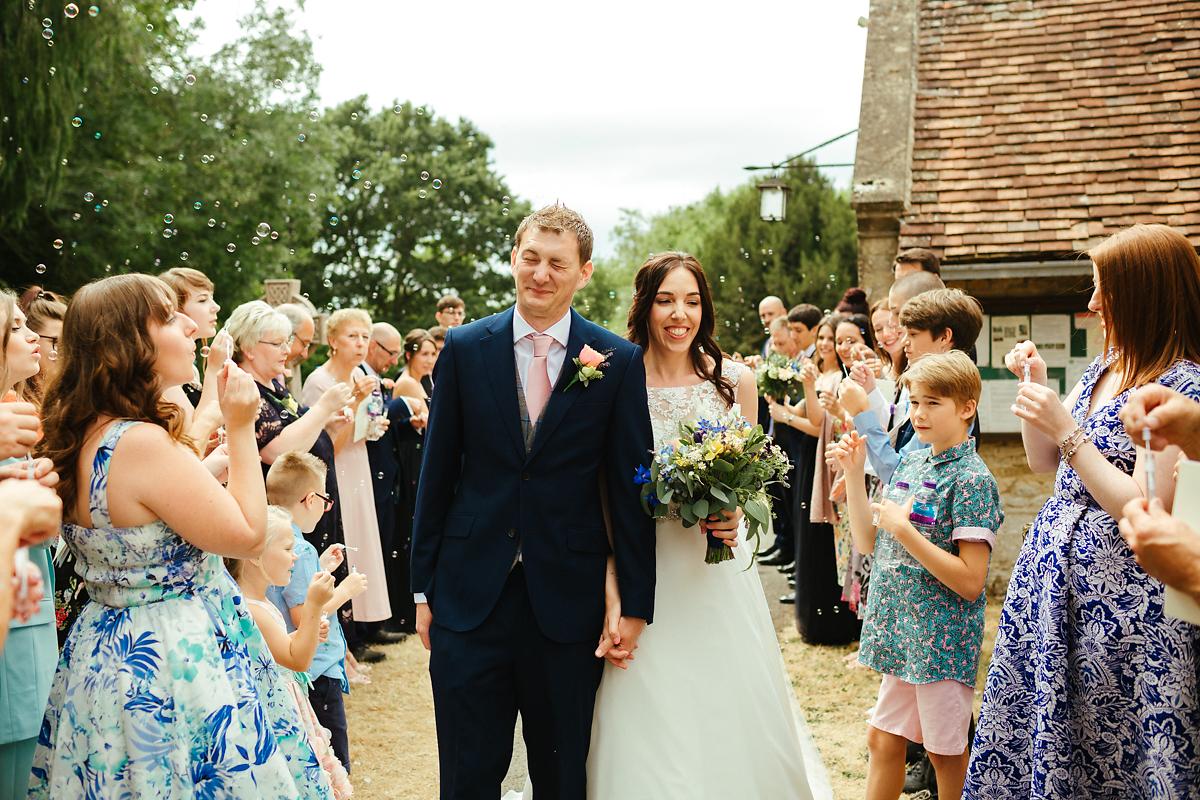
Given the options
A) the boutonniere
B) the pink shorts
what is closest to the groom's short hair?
the boutonniere

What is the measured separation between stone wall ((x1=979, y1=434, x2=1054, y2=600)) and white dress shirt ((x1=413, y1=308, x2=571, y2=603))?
303 inches

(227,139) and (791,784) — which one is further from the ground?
(227,139)

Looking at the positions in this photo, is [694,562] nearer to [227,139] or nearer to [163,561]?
[163,561]

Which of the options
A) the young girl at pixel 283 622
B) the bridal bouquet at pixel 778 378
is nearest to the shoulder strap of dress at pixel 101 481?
the young girl at pixel 283 622

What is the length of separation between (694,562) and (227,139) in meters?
21.7

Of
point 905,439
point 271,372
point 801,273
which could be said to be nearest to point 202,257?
point 271,372

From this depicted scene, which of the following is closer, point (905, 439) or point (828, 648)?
point (905, 439)

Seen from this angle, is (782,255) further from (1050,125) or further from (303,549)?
(303,549)

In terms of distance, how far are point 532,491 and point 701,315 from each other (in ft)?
4.45

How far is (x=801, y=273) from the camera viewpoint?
124 ft

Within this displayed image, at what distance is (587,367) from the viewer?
11.9ft

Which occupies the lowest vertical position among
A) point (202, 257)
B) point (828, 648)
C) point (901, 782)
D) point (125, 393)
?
point (828, 648)

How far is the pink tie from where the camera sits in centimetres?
374

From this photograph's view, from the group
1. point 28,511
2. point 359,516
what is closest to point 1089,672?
point 28,511
